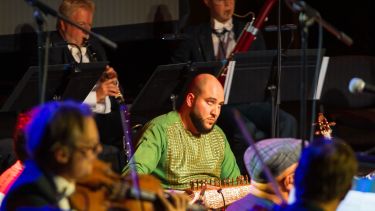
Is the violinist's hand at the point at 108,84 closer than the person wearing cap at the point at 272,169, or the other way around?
the person wearing cap at the point at 272,169

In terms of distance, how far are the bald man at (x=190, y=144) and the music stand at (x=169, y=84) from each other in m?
0.34

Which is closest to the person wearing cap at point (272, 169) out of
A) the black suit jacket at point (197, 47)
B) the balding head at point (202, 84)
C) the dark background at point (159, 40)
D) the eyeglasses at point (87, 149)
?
the eyeglasses at point (87, 149)

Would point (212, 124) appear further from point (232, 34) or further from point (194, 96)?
point (232, 34)

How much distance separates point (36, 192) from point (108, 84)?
2.91 meters

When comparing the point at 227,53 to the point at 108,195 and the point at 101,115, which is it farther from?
the point at 108,195

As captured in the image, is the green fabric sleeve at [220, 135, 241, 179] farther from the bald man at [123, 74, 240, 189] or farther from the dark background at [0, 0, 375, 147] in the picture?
the dark background at [0, 0, 375, 147]

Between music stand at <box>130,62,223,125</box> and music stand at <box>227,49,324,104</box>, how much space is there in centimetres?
16

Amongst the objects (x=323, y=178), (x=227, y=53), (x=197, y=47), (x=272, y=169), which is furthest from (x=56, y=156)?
(x=227, y=53)

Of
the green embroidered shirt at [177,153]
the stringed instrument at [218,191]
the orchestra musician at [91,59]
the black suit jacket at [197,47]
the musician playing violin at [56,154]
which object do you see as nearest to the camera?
the musician playing violin at [56,154]

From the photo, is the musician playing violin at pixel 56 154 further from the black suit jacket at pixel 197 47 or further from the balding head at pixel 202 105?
the black suit jacket at pixel 197 47

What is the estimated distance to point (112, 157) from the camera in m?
5.54

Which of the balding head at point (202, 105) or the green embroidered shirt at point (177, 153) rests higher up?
the balding head at point (202, 105)

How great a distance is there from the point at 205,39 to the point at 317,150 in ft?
12.2

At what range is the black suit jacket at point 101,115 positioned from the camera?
5582 mm
